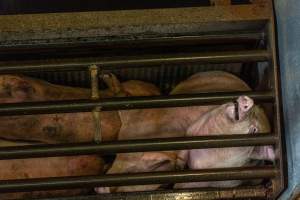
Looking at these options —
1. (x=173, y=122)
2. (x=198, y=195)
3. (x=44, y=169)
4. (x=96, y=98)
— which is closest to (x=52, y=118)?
(x=44, y=169)

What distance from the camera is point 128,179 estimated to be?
4.32ft

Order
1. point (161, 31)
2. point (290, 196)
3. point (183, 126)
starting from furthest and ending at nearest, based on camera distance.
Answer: point (183, 126)
point (161, 31)
point (290, 196)

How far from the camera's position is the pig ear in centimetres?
129

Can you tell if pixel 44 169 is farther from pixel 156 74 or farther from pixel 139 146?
pixel 156 74

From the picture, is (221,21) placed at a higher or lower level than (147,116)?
higher

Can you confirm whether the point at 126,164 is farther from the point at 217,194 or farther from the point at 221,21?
the point at 221,21

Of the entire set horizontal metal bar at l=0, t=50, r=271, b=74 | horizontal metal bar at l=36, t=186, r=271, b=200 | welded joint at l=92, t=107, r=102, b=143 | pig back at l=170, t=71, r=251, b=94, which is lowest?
horizontal metal bar at l=36, t=186, r=271, b=200

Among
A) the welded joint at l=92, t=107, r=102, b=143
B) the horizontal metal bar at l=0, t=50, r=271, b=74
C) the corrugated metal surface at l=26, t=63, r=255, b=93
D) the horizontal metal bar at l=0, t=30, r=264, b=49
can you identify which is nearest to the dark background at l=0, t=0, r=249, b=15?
the corrugated metal surface at l=26, t=63, r=255, b=93

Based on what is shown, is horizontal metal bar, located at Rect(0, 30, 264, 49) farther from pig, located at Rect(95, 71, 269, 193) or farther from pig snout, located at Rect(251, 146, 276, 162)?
pig snout, located at Rect(251, 146, 276, 162)

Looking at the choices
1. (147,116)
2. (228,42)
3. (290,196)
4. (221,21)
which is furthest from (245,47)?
(290,196)

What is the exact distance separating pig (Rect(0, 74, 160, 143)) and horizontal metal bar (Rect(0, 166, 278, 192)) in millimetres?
227

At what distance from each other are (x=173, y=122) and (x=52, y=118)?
36 cm

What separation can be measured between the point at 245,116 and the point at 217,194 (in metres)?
0.24

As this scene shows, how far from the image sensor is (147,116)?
1.56 metres
